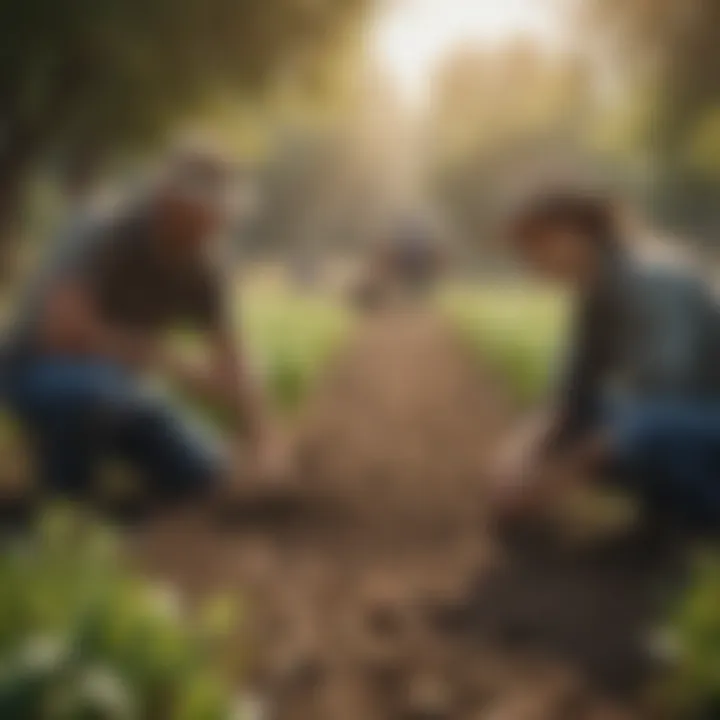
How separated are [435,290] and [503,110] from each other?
23cm

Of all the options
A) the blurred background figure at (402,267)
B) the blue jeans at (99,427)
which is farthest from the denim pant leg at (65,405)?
the blurred background figure at (402,267)

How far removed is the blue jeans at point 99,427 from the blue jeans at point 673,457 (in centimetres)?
50

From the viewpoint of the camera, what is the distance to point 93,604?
1466 mm

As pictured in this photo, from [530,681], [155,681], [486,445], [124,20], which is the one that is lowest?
[530,681]

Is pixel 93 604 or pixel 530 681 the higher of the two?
pixel 93 604

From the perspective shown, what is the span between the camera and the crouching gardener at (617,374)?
4.98 feet

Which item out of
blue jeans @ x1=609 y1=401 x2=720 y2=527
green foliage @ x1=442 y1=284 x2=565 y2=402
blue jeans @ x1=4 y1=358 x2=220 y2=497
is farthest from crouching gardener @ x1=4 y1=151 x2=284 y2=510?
blue jeans @ x1=609 y1=401 x2=720 y2=527

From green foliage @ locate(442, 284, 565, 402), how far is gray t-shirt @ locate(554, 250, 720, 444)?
28 millimetres

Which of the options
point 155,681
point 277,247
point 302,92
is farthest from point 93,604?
point 302,92

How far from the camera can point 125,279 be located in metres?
1.60

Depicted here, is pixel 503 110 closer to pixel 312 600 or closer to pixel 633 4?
pixel 633 4

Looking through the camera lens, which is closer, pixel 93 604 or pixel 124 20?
pixel 93 604

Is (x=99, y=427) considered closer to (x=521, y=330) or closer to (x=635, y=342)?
(x=521, y=330)

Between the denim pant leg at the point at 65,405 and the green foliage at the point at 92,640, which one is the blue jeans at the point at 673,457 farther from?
the denim pant leg at the point at 65,405
